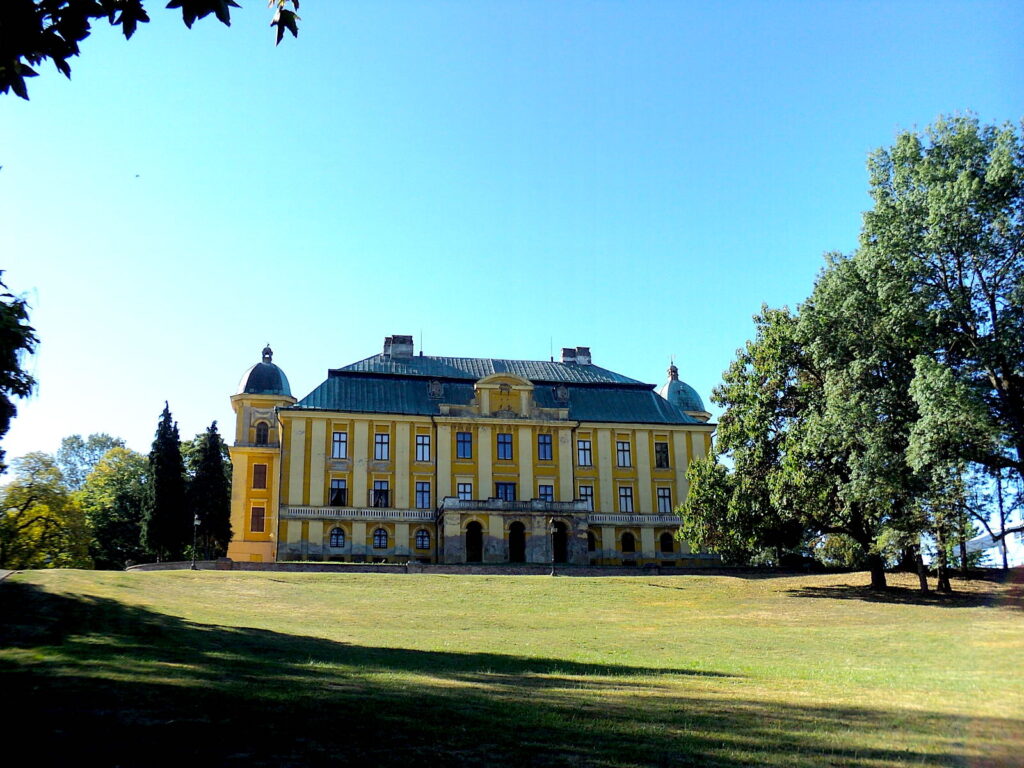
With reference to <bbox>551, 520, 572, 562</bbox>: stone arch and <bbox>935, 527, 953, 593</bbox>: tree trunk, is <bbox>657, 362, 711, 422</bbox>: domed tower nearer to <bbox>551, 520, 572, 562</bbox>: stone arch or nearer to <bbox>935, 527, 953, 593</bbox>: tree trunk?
<bbox>551, 520, 572, 562</bbox>: stone arch

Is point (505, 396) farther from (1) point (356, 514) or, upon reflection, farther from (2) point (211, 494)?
(2) point (211, 494)

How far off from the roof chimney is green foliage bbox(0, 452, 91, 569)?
34018 mm

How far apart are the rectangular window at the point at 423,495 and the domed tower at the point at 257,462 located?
9.15 metres

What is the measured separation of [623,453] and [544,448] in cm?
587

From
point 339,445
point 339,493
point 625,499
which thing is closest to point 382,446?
point 339,445

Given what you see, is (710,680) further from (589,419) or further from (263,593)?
(589,419)

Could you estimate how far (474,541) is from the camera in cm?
6081

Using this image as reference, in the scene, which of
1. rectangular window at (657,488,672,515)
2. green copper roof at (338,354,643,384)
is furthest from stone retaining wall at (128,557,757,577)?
green copper roof at (338,354,643,384)

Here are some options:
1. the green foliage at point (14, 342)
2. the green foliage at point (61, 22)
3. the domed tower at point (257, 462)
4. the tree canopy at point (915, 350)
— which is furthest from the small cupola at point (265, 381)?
the green foliage at point (61, 22)

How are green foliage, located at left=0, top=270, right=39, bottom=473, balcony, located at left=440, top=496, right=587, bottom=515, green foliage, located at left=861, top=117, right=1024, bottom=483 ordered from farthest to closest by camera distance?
balcony, located at left=440, top=496, right=587, bottom=515 < green foliage, located at left=861, top=117, right=1024, bottom=483 < green foliage, located at left=0, top=270, right=39, bottom=473

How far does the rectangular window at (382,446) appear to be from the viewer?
62781 mm

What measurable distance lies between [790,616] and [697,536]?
9897 mm

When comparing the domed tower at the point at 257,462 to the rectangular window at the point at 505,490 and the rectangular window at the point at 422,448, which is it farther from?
the rectangular window at the point at 505,490

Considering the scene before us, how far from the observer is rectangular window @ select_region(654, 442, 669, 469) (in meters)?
66.6
